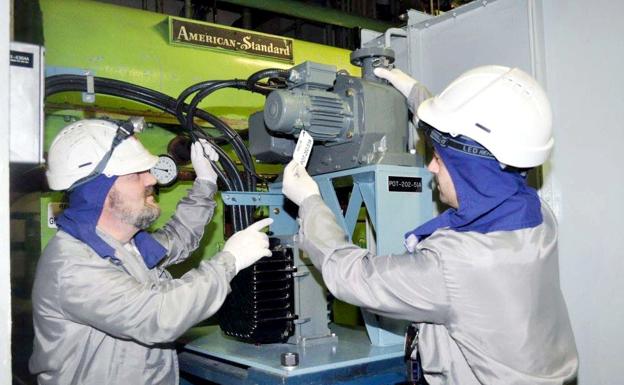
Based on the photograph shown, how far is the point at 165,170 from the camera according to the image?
7.20 ft

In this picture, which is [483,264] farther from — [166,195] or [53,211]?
[53,211]

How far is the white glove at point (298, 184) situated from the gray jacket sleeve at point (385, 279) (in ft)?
0.56

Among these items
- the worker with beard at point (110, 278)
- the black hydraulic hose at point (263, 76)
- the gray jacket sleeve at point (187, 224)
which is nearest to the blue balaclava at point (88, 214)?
the worker with beard at point (110, 278)

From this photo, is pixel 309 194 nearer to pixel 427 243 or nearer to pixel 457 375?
pixel 427 243

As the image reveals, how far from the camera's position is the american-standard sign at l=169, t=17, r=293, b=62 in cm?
217

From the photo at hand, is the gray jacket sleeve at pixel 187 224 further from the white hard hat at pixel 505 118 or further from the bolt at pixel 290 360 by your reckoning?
the white hard hat at pixel 505 118

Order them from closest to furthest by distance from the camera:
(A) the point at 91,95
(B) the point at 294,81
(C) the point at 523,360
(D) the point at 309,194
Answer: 1. (C) the point at 523,360
2. (D) the point at 309,194
3. (B) the point at 294,81
4. (A) the point at 91,95

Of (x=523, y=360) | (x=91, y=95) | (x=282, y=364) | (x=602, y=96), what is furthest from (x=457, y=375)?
(x=91, y=95)

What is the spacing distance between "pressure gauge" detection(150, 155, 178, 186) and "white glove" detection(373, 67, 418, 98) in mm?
921

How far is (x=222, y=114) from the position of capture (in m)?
2.31

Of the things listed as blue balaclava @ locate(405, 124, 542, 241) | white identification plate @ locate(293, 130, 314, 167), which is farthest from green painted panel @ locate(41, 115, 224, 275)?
blue balaclava @ locate(405, 124, 542, 241)

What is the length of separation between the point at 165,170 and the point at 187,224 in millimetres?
355

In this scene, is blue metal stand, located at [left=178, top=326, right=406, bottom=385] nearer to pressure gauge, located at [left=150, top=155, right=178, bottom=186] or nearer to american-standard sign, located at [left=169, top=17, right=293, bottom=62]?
pressure gauge, located at [left=150, top=155, right=178, bottom=186]

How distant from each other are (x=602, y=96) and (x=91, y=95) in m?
1.56
